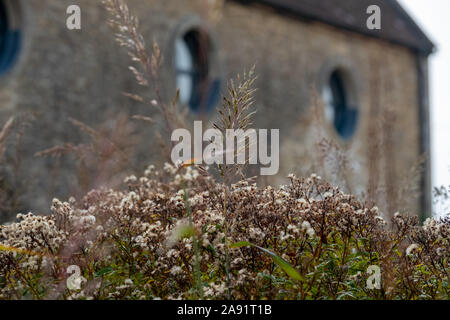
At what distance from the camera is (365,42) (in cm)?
1416

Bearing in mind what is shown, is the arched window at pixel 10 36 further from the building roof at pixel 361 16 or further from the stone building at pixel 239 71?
the building roof at pixel 361 16

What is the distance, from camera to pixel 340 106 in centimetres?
1380

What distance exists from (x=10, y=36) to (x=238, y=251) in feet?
24.0

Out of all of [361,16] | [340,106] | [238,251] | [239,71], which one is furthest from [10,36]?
[361,16]

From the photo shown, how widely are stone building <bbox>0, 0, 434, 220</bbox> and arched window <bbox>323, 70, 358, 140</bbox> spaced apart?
0.09ft

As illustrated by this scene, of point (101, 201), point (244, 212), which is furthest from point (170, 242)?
point (101, 201)

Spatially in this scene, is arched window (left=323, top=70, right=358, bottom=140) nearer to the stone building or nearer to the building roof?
the stone building

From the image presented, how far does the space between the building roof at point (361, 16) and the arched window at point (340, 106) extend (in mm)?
1242

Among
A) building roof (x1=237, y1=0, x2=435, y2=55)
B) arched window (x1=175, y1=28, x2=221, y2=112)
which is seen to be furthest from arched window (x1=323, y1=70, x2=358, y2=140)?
arched window (x1=175, y1=28, x2=221, y2=112)

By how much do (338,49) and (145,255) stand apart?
38.4ft

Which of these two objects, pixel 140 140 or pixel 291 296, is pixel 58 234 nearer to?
pixel 291 296

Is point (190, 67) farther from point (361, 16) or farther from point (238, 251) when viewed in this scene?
point (238, 251)
